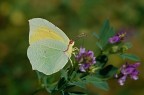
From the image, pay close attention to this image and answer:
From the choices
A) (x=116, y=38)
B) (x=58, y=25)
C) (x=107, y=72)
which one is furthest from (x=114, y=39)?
(x=58, y=25)

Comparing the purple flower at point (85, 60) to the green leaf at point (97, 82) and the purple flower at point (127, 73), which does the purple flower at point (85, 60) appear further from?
the purple flower at point (127, 73)

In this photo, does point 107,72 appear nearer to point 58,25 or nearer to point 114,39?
point 114,39

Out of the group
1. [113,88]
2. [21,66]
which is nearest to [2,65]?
[21,66]

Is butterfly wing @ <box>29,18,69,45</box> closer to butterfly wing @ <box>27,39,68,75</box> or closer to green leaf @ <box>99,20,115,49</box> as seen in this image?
butterfly wing @ <box>27,39,68,75</box>

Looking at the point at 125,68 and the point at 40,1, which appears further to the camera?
the point at 40,1

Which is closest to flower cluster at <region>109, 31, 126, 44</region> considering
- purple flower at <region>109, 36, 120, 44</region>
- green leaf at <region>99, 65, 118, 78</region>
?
purple flower at <region>109, 36, 120, 44</region>

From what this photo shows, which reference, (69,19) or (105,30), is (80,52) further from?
(69,19)

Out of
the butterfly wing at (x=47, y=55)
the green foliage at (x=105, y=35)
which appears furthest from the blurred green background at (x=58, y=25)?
the green foliage at (x=105, y=35)

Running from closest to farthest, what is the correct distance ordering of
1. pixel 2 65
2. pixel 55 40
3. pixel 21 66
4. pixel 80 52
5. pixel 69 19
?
pixel 80 52 < pixel 55 40 < pixel 2 65 < pixel 21 66 < pixel 69 19
